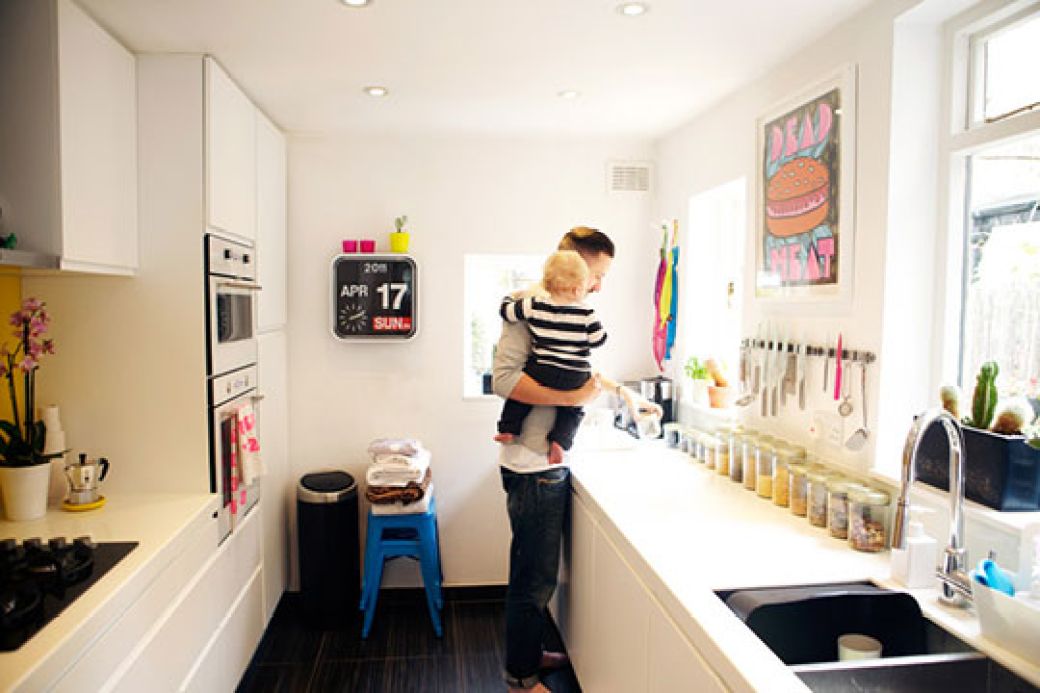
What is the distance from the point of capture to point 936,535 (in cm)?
183

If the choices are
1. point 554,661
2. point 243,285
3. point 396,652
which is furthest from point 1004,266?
point 396,652

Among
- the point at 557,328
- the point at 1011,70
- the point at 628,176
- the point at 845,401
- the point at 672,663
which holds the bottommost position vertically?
the point at 672,663

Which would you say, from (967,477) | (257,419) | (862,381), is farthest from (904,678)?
(257,419)

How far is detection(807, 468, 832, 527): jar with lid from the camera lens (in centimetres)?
212

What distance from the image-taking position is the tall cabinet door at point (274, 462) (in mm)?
3172

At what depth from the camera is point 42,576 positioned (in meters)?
1.72

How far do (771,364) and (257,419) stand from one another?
81.4 inches

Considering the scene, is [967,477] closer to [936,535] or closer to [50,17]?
[936,535]

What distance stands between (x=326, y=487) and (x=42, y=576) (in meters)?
1.75

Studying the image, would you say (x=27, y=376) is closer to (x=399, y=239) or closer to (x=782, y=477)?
(x=399, y=239)

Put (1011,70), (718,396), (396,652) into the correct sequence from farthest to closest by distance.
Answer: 1. (396,652)
2. (718,396)
3. (1011,70)

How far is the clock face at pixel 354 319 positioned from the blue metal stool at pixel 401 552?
91 cm

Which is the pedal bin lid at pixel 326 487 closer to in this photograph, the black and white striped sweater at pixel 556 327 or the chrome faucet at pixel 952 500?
the black and white striped sweater at pixel 556 327

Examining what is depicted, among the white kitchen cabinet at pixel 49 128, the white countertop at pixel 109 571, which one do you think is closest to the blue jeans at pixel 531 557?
the white countertop at pixel 109 571
